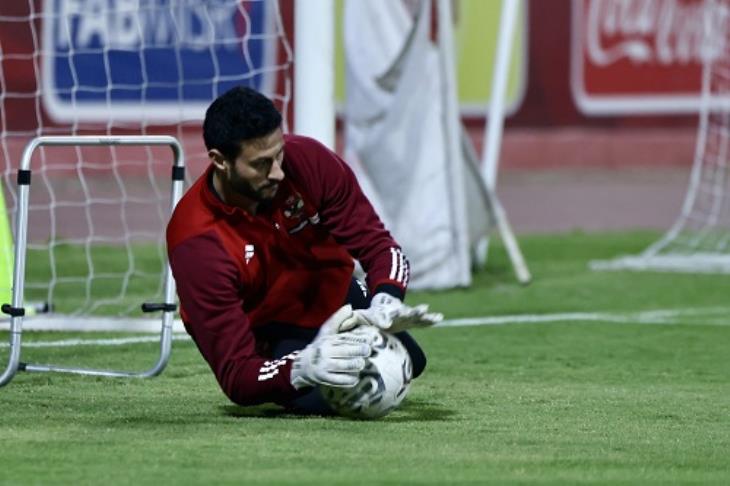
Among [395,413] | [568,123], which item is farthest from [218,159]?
[568,123]

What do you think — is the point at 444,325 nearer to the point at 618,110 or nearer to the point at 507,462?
the point at 507,462

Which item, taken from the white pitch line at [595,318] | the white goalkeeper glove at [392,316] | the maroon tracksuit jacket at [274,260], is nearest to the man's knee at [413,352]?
the maroon tracksuit jacket at [274,260]

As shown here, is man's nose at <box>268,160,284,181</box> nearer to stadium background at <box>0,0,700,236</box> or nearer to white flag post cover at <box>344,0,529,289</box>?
white flag post cover at <box>344,0,529,289</box>

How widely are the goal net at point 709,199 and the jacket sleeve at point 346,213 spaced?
16.1ft

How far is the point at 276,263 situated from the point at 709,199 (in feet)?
26.9

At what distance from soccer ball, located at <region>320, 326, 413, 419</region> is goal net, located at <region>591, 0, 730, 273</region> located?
5072 mm

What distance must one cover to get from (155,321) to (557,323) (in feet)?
6.20

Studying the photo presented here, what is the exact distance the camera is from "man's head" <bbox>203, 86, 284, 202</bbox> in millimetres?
5066

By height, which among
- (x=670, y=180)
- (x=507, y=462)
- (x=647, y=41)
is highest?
(x=507, y=462)

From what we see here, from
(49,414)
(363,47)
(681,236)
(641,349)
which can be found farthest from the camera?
(681,236)

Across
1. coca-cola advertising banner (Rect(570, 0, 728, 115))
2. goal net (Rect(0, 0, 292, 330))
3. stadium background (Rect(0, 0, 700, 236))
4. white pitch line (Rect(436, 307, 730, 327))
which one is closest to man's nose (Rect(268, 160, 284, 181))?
white pitch line (Rect(436, 307, 730, 327))

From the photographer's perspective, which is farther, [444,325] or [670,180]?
[670,180]

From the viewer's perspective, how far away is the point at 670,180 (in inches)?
617

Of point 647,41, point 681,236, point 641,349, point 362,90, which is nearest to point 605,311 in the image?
point 641,349
